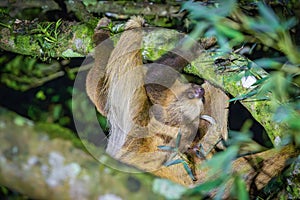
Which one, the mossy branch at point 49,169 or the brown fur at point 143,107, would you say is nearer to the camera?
the mossy branch at point 49,169

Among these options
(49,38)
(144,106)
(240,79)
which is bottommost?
(144,106)

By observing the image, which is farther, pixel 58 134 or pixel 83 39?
pixel 83 39

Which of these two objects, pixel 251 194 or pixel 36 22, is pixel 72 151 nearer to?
pixel 251 194

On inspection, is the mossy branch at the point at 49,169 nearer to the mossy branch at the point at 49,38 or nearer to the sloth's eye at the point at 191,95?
the mossy branch at the point at 49,38

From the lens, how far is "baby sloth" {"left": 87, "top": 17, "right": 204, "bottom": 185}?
7.23ft

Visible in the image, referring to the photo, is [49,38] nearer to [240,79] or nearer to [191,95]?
[191,95]

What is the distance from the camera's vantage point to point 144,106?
2303 millimetres

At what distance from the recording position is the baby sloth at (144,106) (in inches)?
86.8

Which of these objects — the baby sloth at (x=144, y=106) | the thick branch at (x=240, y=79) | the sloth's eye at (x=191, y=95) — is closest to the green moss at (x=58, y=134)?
the thick branch at (x=240, y=79)

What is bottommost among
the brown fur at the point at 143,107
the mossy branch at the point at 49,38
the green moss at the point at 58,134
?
the brown fur at the point at 143,107

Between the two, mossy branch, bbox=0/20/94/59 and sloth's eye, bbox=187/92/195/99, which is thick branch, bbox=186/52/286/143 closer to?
sloth's eye, bbox=187/92/195/99

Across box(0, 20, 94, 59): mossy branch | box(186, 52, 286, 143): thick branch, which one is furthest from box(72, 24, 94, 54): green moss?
box(186, 52, 286, 143): thick branch

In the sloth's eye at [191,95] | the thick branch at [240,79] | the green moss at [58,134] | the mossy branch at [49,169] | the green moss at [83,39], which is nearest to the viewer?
the mossy branch at [49,169]

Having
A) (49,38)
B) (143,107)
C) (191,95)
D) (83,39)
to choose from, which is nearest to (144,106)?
(143,107)
